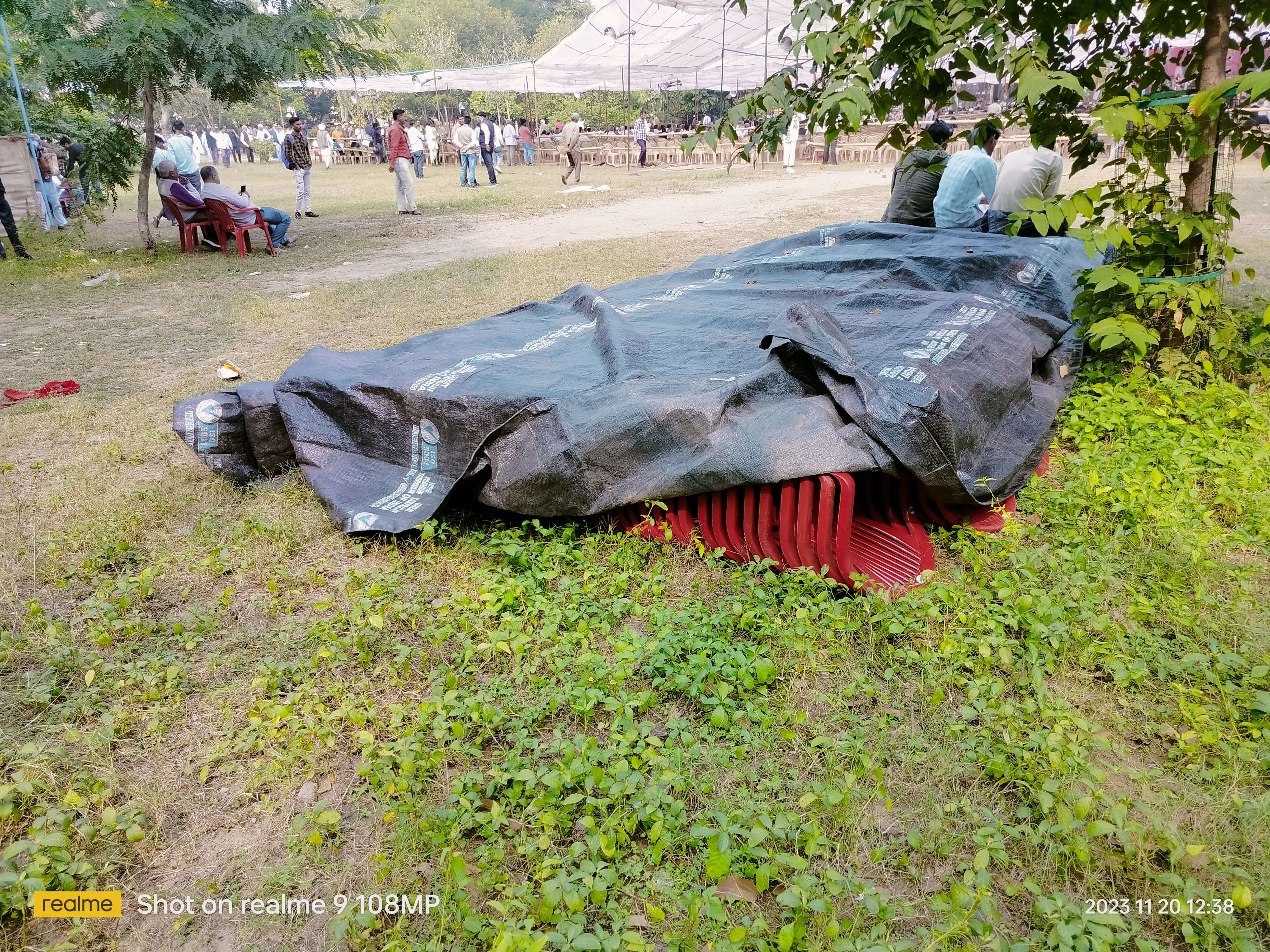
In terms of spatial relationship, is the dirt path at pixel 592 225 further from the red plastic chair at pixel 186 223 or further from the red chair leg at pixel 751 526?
the red chair leg at pixel 751 526

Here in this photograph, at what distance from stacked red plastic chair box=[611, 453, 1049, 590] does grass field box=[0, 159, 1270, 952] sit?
4.2 inches

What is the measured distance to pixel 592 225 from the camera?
42.6 feet

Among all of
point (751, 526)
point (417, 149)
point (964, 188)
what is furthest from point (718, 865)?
point (417, 149)

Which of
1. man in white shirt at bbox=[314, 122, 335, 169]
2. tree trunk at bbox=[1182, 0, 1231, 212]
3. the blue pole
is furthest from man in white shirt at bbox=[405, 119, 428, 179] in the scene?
tree trunk at bbox=[1182, 0, 1231, 212]

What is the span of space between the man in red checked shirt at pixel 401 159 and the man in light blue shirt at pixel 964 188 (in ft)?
34.7

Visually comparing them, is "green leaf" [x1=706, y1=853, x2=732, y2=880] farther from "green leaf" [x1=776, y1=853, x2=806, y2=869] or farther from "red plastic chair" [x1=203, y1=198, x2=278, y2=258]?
"red plastic chair" [x1=203, y1=198, x2=278, y2=258]

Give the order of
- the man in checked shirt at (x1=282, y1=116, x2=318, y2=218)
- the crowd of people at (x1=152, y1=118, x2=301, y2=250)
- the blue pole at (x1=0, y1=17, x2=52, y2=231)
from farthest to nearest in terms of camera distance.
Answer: the man in checked shirt at (x1=282, y1=116, x2=318, y2=218) → the crowd of people at (x1=152, y1=118, x2=301, y2=250) → the blue pole at (x1=0, y1=17, x2=52, y2=231)

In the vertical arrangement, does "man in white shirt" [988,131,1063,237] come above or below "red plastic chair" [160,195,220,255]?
above

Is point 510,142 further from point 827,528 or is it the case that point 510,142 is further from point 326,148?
point 827,528

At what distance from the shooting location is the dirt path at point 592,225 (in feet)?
32.9

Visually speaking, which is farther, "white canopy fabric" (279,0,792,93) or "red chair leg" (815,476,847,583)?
"white canopy fabric" (279,0,792,93)

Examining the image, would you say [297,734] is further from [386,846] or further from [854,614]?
[854,614]

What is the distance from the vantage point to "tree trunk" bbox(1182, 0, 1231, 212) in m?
4.20

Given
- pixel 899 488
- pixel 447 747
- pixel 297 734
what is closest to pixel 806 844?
pixel 447 747
